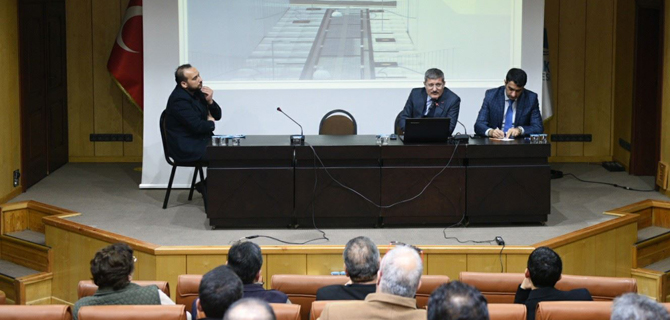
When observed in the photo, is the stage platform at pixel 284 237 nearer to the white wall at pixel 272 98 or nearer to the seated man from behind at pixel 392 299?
the white wall at pixel 272 98

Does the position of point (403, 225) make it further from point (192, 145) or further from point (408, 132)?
point (192, 145)

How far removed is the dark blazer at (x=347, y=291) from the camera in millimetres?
3789

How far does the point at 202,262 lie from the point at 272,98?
266 cm

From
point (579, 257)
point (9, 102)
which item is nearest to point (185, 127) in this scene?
point (9, 102)

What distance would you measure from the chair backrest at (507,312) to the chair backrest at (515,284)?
871 mm

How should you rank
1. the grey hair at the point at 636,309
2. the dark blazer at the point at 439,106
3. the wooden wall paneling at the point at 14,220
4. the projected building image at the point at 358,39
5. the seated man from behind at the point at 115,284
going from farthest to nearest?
1. the projected building image at the point at 358,39
2. the wooden wall paneling at the point at 14,220
3. the dark blazer at the point at 439,106
4. the seated man from behind at the point at 115,284
5. the grey hair at the point at 636,309

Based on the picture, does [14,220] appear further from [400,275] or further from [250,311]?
[250,311]

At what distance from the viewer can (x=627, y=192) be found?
776 cm

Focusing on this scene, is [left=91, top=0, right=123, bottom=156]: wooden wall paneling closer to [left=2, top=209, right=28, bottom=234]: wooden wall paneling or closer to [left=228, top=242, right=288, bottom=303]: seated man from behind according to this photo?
[left=2, top=209, right=28, bottom=234]: wooden wall paneling

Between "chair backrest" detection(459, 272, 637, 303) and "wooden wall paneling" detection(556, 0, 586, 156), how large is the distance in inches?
203

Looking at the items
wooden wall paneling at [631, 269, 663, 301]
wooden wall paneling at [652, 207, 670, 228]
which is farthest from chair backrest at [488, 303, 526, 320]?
wooden wall paneling at [652, 207, 670, 228]

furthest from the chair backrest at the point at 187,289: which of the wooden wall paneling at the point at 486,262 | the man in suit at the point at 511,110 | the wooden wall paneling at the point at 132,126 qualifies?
the wooden wall paneling at the point at 132,126

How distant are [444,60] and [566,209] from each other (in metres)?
1.94

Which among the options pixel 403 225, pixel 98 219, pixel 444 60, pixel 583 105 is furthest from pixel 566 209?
pixel 98 219
